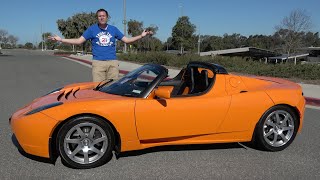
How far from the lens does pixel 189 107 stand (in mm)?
4152

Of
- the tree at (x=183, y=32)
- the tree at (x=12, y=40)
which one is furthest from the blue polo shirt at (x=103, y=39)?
the tree at (x=12, y=40)

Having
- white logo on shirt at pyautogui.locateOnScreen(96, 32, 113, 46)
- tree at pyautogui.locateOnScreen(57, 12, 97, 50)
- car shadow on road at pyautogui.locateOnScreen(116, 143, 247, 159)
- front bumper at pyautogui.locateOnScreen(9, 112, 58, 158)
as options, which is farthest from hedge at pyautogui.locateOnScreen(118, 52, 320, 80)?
tree at pyautogui.locateOnScreen(57, 12, 97, 50)

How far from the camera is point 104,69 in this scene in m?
6.43

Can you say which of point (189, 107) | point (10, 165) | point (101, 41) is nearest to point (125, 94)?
point (189, 107)

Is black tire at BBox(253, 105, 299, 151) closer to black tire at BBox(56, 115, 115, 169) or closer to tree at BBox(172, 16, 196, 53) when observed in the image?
black tire at BBox(56, 115, 115, 169)

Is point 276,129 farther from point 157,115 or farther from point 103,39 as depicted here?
point 103,39

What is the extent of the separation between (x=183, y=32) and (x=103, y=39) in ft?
185

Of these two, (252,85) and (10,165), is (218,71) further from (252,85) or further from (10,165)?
(10,165)

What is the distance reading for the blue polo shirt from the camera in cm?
617

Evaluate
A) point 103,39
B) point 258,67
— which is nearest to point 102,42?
point 103,39

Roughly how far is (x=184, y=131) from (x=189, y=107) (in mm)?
290

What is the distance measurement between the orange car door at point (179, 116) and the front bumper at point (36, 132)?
37.5 inches

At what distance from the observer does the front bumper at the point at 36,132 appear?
147 inches

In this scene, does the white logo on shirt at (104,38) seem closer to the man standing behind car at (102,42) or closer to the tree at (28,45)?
the man standing behind car at (102,42)
